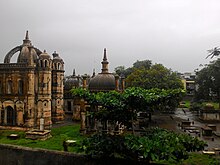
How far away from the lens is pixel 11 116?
91.7ft

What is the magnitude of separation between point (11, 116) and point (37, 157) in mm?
19513

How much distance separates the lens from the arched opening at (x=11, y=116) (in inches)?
1089

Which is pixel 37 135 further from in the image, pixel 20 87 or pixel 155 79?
pixel 155 79

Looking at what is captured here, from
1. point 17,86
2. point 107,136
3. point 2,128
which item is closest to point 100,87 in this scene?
point 17,86

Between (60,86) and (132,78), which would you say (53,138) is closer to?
(60,86)

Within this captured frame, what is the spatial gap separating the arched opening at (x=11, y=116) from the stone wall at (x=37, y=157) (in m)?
17.8

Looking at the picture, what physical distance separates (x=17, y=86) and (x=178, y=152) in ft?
79.2

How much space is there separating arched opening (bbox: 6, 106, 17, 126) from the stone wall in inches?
700

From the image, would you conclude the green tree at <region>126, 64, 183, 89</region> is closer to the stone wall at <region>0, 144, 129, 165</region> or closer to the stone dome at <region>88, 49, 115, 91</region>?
the stone dome at <region>88, 49, 115, 91</region>

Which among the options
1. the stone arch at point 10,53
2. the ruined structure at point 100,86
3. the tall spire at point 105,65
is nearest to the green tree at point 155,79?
the tall spire at point 105,65

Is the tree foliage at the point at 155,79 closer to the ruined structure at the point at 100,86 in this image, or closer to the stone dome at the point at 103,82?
the ruined structure at the point at 100,86

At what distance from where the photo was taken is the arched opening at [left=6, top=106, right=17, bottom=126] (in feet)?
90.7

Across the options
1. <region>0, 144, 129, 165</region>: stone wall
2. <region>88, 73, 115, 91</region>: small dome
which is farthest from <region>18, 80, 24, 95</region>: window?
<region>0, 144, 129, 165</region>: stone wall

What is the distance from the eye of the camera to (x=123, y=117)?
8.60 metres
